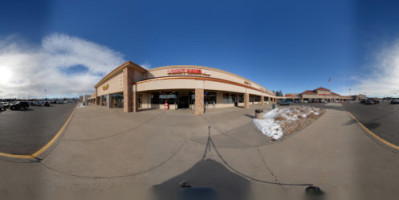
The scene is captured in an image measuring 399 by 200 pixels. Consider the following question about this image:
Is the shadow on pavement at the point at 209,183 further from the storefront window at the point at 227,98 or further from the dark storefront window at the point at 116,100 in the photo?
the dark storefront window at the point at 116,100

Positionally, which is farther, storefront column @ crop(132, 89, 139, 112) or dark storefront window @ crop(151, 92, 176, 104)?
dark storefront window @ crop(151, 92, 176, 104)

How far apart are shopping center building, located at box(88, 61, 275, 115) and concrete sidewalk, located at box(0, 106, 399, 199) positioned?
769 cm

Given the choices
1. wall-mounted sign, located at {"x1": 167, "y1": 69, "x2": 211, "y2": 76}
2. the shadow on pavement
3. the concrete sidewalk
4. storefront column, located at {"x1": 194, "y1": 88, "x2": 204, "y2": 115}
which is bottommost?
the shadow on pavement

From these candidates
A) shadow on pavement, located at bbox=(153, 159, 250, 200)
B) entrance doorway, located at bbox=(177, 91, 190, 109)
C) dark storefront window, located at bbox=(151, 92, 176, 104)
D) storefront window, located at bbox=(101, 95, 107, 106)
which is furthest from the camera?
storefront window, located at bbox=(101, 95, 107, 106)

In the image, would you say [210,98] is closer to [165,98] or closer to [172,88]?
[165,98]

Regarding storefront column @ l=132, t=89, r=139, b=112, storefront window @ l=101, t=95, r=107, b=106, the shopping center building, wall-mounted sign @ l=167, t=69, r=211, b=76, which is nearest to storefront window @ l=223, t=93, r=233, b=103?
the shopping center building

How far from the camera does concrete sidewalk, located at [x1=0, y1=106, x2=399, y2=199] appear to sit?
2.74 meters

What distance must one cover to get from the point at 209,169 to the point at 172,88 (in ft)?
35.5

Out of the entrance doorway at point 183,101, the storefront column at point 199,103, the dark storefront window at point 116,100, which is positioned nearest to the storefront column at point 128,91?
the entrance doorway at point 183,101

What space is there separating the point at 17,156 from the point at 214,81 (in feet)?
41.9

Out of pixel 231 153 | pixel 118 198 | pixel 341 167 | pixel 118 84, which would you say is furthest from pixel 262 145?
pixel 118 84

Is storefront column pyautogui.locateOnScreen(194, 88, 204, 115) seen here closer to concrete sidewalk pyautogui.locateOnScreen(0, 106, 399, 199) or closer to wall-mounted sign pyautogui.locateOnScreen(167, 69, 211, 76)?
wall-mounted sign pyautogui.locateOnScreen(167, 69, 211, 76)

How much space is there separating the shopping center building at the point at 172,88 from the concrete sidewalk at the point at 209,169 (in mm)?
7688

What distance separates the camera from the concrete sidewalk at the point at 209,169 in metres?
2.74
